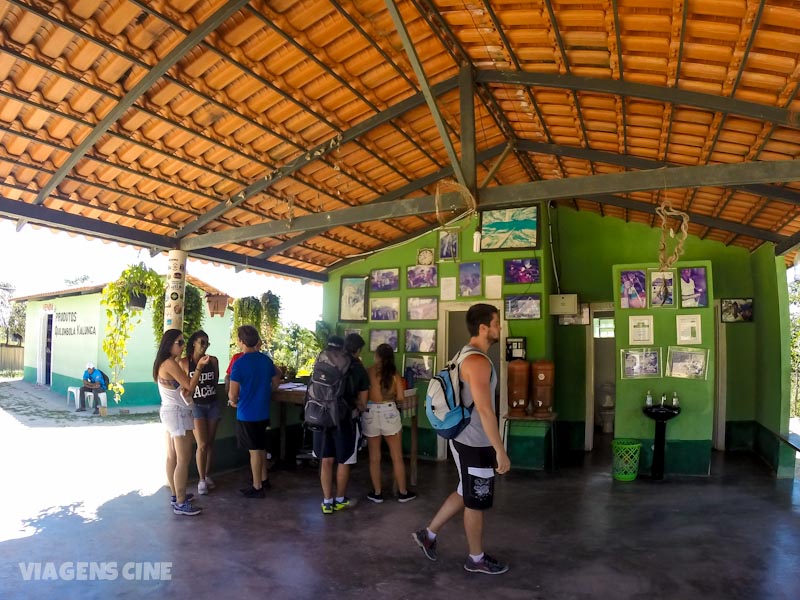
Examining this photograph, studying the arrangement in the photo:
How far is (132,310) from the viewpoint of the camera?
6.31 metres

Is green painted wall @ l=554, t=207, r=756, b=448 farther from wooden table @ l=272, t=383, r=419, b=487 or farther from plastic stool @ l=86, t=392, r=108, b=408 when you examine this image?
plastic stool @ l=86, t=392, r=108, b=408

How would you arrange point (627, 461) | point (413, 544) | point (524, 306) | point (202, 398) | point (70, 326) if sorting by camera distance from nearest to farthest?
point (413, 544) → point (202, 398) → point (627, 461) → point (524, 306) → point (70, 326)

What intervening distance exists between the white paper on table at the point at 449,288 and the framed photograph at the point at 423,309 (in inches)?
5.5

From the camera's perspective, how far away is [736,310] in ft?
26.7

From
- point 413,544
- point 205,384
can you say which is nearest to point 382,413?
point 413,544

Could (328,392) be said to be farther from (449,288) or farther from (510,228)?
(510,228)

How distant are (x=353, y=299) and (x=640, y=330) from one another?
13.0ft

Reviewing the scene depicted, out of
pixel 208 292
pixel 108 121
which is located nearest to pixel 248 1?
pixel 108 121

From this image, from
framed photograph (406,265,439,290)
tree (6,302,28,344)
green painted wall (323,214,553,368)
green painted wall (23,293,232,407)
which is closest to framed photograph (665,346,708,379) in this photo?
green painted wall (323,214,553,368)

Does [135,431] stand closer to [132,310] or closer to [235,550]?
[132,310]

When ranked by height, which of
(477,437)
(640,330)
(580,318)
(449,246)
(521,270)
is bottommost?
(477,437)

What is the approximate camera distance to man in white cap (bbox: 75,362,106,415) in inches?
471

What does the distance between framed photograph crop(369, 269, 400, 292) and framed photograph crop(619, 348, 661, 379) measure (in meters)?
3.15

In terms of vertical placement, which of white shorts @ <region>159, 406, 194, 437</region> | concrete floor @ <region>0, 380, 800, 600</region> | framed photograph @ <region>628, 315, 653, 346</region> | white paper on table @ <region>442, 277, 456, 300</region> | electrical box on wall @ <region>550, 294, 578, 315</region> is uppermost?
white paper on table @ <region>442, 277, 456, 300</region>
